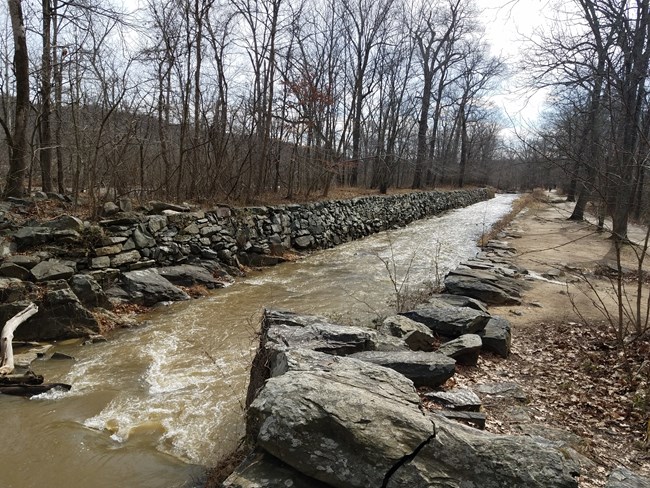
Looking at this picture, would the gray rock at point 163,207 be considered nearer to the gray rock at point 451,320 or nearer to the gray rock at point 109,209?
the gray rock at point 109,209

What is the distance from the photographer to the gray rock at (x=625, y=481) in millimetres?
2213

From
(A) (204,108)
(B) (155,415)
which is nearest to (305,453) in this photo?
(B) (155,415)

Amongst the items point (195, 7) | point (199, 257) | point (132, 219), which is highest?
point (195, 7)

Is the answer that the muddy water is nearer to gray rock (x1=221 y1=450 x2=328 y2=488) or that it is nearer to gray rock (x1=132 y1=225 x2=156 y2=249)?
gray rock (x1=221 y1=450 x2=328 y2=488)

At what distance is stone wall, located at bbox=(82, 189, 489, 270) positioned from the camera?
7789 millimetres

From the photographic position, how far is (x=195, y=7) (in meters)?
10.8

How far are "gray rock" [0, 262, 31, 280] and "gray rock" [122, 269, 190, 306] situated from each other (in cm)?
145

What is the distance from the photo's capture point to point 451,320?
16.0 feet

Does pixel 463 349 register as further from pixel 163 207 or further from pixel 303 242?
pixel 303 242

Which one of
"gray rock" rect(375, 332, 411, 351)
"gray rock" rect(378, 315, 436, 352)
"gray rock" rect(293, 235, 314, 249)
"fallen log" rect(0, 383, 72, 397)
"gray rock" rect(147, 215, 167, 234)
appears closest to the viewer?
"gray rock" rect(375, 332, 411, 351)

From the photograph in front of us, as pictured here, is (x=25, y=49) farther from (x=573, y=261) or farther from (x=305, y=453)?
(x=573, y=261)

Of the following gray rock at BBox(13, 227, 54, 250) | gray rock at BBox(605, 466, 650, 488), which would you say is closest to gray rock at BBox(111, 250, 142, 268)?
gray rock at BBox(13, 227, 54, 250)

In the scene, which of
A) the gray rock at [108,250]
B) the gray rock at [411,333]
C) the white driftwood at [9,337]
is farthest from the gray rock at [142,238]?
the gray rock at [411,333]

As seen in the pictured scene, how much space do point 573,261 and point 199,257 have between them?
362 inches
